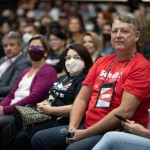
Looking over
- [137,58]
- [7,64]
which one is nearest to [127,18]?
[137,58]

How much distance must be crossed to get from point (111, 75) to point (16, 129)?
151 centimetres

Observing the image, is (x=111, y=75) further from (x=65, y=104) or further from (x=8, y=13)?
(x=8, y=13)

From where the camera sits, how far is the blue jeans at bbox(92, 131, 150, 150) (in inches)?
151

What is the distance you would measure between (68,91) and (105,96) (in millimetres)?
854

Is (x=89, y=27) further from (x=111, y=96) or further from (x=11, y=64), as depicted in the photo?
(x=111, y=96)

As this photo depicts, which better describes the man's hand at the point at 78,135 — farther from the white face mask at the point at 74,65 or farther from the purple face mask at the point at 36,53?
the purple face mask at the point at 36,53

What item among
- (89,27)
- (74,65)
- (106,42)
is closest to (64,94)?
(74,65)

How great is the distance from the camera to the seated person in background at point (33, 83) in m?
5.64

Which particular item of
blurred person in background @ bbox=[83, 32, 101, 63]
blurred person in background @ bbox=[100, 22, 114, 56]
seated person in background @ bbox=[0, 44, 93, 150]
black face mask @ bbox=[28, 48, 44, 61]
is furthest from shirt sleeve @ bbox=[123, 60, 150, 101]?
blurred person in background @ bbox=[100, 22, 114, 56]

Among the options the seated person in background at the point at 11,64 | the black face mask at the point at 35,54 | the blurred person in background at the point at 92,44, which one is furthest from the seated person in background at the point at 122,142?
the blurred person in background at the point at 92,44

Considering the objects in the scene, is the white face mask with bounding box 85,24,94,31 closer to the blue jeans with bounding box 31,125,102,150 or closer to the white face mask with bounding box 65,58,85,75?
the white face mask with bounding box 65,58,85,75

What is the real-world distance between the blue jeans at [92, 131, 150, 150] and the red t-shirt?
38 cm

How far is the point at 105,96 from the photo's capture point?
14.1ft

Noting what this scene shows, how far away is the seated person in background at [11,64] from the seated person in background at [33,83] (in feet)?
0.81
